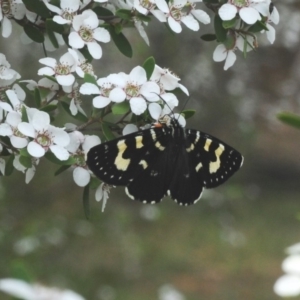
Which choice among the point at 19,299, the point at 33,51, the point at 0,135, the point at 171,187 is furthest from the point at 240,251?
the point at 19,299

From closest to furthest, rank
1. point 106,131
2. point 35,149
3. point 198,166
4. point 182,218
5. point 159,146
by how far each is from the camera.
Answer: point 35,149, point 106,131, point 159,146, point 198,166, point 182,218

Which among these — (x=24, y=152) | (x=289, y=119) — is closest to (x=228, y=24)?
(x=24, y=152)

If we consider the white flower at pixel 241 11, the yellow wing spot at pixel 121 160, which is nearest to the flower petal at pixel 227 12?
the white flower at pixel 241 11

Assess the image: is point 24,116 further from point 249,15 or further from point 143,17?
point 249,15

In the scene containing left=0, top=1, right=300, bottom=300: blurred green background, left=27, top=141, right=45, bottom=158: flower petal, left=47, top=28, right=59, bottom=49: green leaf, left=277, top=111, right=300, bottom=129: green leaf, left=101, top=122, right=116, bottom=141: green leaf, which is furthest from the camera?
left=0, top=1, right=300, bottom=300: blurred green background

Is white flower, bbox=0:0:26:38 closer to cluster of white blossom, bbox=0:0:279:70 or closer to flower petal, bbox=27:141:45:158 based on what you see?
cluster of white blossom, bbox=0:0:279:70

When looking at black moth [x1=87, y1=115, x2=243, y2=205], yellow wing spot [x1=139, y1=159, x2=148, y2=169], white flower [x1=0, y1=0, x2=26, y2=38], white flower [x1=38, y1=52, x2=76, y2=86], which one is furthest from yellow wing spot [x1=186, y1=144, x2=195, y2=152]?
white flower [x1=0, y1=0, x2=26, y2=38]
